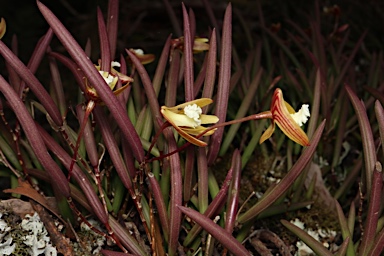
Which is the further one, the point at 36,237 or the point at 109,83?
the point at 36,237

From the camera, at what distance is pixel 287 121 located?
3.18 ft

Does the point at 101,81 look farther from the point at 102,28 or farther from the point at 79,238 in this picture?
the point at 79,238

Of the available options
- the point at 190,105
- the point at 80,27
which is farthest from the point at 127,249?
the point at 80,27

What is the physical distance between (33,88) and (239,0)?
225 cm

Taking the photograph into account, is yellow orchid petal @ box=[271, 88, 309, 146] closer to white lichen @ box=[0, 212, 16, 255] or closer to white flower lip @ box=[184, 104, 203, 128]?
white flower lip @ box=[184, 104, 203, 128]

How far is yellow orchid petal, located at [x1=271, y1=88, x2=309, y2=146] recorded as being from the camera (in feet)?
3.15

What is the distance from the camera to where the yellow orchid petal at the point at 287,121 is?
3.15ft

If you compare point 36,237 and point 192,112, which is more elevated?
point 192,112

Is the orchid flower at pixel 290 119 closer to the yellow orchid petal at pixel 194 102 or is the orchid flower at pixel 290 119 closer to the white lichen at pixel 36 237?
the yellow orchid petal at pixel 194 102

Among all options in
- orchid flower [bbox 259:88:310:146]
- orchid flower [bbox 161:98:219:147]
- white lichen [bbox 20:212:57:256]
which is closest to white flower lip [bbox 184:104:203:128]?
orchid flower [bbox 161:98:219:147]

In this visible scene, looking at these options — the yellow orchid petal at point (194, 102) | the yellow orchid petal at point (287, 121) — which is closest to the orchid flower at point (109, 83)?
the yellow orchid petal at point (194, 102)

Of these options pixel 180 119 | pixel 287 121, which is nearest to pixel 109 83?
pixel 180 119

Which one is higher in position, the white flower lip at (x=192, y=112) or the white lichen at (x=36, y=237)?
the white flower lip at (x=192, y=112)

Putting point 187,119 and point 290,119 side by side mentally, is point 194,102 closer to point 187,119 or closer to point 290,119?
point 187,119
